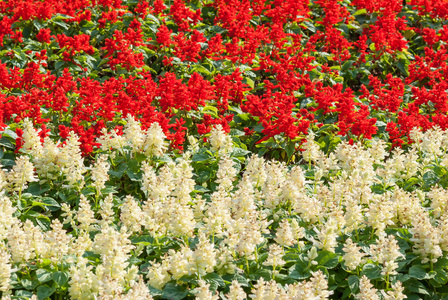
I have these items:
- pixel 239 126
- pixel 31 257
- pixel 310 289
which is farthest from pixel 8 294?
pixel 239 126

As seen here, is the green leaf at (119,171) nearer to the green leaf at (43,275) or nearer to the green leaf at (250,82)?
the green leaf at (43,275)

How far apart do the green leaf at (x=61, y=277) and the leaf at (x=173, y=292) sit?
2.24ft

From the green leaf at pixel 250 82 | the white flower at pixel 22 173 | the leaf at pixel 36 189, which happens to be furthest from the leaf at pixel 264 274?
the green leaf at pixel 250 82

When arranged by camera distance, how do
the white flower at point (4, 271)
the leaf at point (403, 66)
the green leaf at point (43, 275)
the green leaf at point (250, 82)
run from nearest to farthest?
the white flower at point (4, 271)
the green leaf at point (43, 275)
the green leaf at point (250, 82)
the leaf at point (403, 66)

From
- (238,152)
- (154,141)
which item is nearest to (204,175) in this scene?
(238,152)

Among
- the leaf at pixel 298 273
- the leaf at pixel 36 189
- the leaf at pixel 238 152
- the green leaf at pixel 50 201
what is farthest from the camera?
the leaf at pixel 238 152

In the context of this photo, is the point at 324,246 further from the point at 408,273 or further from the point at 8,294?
the point at 8,294

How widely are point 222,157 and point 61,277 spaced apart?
6.78 ft

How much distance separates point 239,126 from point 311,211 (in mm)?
2421

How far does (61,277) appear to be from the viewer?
4043 mm

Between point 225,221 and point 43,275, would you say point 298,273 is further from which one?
point 43,275

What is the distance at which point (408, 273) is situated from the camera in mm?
4301

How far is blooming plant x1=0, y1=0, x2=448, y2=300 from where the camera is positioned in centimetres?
414

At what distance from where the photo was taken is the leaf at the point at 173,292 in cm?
399
